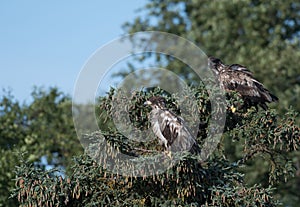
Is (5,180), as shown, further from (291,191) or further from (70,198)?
(291,191)

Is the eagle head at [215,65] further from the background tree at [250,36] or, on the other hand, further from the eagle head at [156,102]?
the background tree at [250,36]

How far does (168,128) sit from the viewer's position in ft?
31.7

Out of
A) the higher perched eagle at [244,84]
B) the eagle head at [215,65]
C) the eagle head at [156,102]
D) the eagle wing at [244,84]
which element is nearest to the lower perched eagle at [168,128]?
the eagle head at [156,102]

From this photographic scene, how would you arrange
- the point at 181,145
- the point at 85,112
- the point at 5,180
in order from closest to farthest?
the point at 181,145, the point at 5,180, the point at 85,112

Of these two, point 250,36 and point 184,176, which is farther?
point 250,36

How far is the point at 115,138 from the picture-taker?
8.79m

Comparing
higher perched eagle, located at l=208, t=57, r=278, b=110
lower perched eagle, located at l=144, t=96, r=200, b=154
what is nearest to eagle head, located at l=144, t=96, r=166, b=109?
lower perched eagle, located at l=144, t=96, r=200, b=154

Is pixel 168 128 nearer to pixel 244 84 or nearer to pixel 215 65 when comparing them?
pixel 244 84

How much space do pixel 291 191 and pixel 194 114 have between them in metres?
14.9

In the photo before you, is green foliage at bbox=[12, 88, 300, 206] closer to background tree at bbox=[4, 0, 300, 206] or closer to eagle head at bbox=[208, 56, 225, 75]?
background tree at bbox=[4, 0, 300, 206]

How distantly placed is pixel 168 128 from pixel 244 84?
93.3 inches

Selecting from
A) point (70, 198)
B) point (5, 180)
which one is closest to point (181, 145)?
point (70, 198)

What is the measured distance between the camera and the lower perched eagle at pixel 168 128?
369 inches

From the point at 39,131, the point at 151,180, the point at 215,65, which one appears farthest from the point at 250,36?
the point at 151,180
